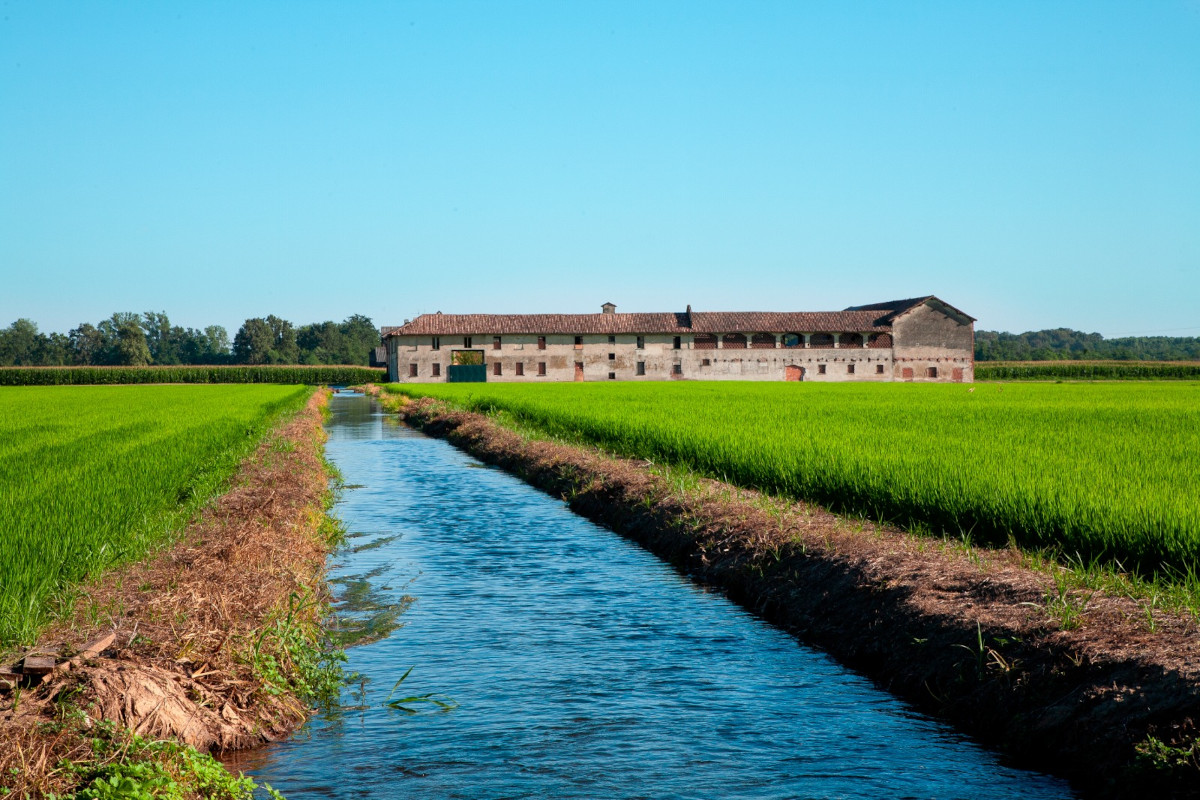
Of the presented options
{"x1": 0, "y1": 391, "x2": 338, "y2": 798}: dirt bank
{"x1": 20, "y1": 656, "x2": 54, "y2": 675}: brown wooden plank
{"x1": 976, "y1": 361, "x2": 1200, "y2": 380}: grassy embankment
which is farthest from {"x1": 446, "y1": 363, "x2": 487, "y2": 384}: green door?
{"x1": 20, "y1": 656, "x2": 54, "y2": 675}: brown wooden plank

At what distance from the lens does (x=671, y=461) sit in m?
18.1

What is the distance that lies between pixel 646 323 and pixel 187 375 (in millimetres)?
40357

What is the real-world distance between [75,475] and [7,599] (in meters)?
7.88

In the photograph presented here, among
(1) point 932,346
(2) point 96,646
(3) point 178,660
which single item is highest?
(1) point 932,346

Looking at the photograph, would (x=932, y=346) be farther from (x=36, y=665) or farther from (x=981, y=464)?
(x=36, y=665)

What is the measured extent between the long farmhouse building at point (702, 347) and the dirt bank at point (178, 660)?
71.3 metres

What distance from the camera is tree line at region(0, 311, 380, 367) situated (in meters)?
136

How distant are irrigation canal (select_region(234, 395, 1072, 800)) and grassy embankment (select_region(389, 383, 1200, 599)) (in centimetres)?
244

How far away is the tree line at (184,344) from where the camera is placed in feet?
447

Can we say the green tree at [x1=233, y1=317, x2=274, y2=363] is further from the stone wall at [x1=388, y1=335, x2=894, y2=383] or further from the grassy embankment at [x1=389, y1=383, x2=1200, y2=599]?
the grassy embankment at [x1=389, y1=383, x2=1200, y2=599]

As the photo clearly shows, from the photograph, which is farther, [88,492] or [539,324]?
[539,324]

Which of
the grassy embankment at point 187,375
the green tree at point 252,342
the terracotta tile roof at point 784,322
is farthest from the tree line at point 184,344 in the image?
the terracotta tile roof at point 784,322

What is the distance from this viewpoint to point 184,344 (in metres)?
174

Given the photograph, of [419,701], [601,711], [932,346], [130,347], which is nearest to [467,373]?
[932,346]
